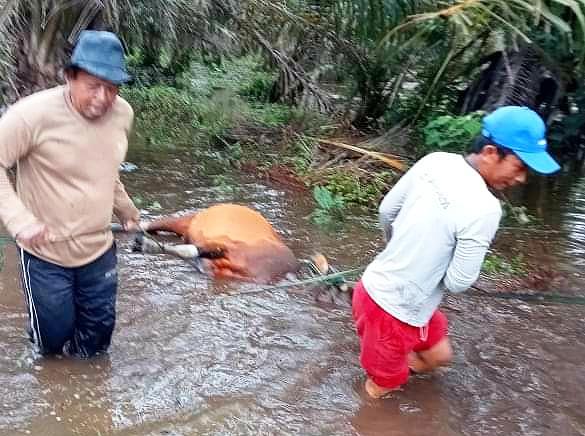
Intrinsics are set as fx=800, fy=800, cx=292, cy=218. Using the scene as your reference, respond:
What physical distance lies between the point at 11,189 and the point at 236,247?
2332mm

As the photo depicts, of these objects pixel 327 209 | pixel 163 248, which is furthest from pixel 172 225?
pixel 327 209

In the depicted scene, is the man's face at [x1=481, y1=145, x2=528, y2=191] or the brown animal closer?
the man's face at [x1=481, y1=145, x2=528, y2=191]

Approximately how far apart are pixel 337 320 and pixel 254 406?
1215mm

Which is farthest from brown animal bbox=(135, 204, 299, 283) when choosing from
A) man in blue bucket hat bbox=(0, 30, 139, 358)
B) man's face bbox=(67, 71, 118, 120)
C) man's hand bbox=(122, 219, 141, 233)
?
man's face bbox=(67, 71, 118, 120)

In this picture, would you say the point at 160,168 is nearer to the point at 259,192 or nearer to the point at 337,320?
the point at 259,192

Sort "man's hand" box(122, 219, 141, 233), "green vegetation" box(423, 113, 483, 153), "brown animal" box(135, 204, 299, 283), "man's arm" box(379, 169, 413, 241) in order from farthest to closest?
1. "green vegetation" box(423, 113, 483, 153)
2. "brown animal" box(135, 204, 299, 283)
3. "man's hand" box(122, 219, 141, 233)
4. "man's arm" box(379, 169, 413, 241)

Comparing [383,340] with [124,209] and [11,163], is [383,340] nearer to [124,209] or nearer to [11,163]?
[124,209]

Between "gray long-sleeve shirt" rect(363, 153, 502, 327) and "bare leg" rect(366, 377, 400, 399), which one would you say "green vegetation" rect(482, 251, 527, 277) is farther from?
"gray long-sleeve shirt" rect(363, 153, 502, 327)

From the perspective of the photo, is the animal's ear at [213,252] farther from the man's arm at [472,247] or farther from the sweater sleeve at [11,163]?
the man's arm at [472,247]

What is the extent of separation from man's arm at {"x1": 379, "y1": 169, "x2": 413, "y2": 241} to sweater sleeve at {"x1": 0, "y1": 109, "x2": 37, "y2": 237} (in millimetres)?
1519

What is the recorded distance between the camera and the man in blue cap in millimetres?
3191

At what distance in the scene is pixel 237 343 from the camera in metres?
4.47

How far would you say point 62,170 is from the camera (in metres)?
3.41

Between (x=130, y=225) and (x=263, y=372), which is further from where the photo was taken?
(x=263, y=372)
